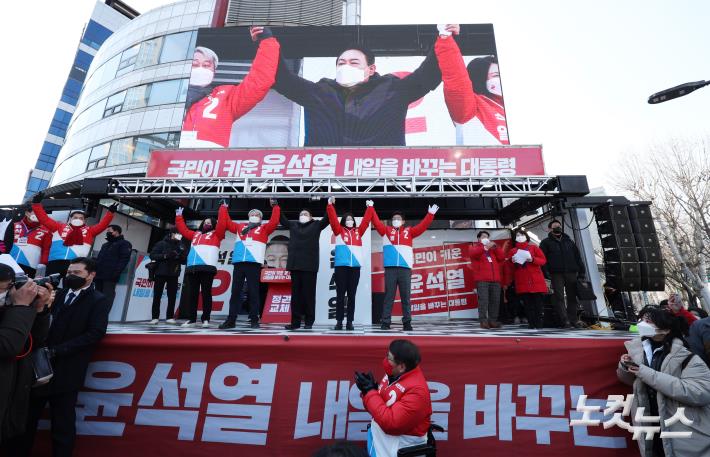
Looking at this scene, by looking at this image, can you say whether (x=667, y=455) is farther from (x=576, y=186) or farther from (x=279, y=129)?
(x=279, y=129)

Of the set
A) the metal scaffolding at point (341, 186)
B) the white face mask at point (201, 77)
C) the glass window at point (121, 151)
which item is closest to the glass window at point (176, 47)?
the glass window at point (121, 151)

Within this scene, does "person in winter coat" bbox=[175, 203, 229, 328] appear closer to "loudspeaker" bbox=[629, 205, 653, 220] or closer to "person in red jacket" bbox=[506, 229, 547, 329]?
"person in red jacket" bbox=[506, 229, 547, 329]

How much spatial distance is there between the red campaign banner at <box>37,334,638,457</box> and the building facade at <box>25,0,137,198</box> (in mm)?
42205

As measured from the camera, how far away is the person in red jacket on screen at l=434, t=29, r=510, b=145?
9784 millimetres

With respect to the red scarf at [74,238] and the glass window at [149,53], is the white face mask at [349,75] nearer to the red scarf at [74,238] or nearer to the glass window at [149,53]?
the red scarf at [74,238]

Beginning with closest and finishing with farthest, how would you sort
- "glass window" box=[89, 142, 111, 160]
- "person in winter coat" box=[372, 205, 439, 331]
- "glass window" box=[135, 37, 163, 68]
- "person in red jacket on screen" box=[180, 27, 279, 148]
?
"person in winter coat" box=[372, 205, 439, 331]
"person in red jacket on screen" box=[180, 27, 279, 148]
"glass window" box=[89, 142, 111, 160]
"glass window" box=[135, 37, 163, 68]

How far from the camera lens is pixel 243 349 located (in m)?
2.82

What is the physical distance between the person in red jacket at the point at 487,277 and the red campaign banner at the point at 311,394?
8.94 feet

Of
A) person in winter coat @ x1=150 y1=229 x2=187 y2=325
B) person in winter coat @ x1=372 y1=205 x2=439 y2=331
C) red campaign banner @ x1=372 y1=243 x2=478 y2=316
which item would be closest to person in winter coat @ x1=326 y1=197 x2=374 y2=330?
person in winter coat @ x1=372 y1=205 x2=439 y2=331

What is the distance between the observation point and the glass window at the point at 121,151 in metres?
18.4

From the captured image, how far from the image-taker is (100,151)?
19.2 meters

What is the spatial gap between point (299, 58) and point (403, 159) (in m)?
6.78

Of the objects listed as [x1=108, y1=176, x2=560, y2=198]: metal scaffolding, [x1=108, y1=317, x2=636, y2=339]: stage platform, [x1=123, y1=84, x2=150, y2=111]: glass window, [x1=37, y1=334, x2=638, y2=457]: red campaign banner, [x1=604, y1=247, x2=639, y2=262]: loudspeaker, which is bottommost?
[x1=37, y1=334, x2=638, y2=457]: red campaign banner

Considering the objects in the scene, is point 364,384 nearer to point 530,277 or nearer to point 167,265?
point 530,277
